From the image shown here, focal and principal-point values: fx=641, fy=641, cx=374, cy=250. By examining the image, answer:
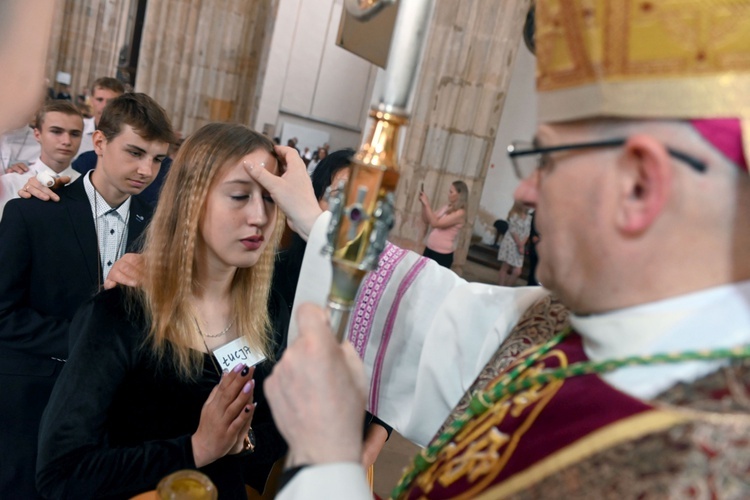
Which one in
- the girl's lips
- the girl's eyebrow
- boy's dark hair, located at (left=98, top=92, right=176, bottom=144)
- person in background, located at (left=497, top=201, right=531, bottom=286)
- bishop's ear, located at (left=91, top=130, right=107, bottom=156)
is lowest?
person in background, located at (left=497, top=201, right=531, bottom=286)

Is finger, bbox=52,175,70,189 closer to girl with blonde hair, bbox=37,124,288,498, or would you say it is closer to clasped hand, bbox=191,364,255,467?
girl with blonde hair, bbox=37,124,288,498

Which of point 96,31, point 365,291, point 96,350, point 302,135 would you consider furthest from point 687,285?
point 96,31

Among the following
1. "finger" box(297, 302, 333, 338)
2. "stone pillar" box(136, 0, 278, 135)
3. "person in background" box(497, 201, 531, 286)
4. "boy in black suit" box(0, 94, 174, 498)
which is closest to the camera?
"finger" box(297, 302, 333, 338)

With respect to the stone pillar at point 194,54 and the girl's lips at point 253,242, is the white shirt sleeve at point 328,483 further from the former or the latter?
the stone pillar at point 194,54

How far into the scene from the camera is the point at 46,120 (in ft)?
12.8

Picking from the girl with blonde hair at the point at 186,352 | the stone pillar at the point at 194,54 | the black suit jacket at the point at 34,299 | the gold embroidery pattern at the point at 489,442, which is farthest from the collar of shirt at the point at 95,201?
the stone pillar at the point at 194,54

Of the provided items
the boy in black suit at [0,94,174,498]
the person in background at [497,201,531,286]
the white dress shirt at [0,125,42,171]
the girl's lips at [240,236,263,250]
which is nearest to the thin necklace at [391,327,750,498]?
the girl's lips at [240,236,263,250]

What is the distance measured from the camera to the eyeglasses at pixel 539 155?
0.81 metres

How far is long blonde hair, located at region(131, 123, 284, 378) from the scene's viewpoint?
5.74 ft

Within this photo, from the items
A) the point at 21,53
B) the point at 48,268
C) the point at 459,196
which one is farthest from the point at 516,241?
the point at 21,53

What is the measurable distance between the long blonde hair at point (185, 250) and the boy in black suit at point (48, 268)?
A: 77 centimetres

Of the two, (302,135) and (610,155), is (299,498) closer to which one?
(610,155)

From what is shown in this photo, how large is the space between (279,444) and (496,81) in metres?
5.55

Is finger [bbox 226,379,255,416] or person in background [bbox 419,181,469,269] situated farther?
person in background [bbox 419,181,469,269]
